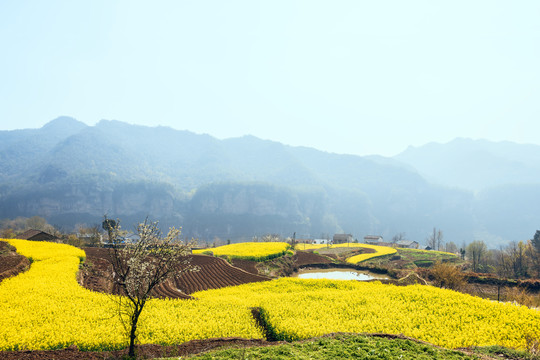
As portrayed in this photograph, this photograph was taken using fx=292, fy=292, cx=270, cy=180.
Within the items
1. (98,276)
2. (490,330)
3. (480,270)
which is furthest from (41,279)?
(480,270)

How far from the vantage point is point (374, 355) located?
44.2 feet

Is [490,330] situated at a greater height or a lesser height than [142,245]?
lesser

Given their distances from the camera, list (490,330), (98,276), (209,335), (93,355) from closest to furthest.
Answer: (93,355)
(209,335)
(490,330)
(98,276)

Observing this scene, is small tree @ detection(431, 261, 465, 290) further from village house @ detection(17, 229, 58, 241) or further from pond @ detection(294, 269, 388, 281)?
village house @ detection(17, 229, 58, 241)

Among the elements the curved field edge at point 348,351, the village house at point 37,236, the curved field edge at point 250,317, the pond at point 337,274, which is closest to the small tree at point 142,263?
the curved field edge at point 250,317

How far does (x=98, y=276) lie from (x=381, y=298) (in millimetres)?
30384

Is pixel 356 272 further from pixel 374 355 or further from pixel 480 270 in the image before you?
pixel 374 355

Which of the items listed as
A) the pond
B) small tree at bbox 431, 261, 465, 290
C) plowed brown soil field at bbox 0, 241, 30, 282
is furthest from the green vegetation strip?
the pond

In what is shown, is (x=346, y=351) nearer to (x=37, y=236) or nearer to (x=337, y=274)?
(x=337, y=274)

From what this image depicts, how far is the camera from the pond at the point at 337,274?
52031 mm

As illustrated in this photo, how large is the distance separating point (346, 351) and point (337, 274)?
42.8 meters

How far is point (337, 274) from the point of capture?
54844 millimetres

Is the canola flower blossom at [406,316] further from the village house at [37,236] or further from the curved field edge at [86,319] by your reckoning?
the village house at [37,236]

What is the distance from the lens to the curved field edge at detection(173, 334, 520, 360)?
13359mm
